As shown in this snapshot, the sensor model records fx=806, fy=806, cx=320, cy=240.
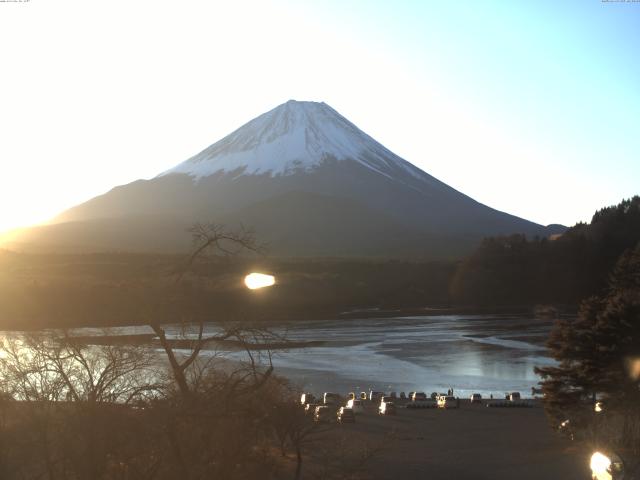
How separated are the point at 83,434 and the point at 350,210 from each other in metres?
127

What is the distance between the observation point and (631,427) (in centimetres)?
A: 1273

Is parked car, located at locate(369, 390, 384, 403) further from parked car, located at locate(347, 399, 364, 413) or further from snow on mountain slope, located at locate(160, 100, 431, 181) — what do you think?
snow on mountain slope, located at locate(160, 100, 431, 181)

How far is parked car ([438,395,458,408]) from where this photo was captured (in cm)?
2261

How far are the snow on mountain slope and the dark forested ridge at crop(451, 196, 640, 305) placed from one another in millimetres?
80025

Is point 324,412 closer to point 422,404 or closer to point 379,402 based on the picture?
point 422,404

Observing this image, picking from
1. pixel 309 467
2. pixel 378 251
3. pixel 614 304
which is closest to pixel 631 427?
pixel 614 304

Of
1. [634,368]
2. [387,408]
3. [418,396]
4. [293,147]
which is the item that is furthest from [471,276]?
[293,147]

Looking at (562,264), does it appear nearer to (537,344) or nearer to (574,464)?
(537,344)

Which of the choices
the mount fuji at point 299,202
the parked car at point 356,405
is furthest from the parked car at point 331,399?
the mount fuji at point 299,202

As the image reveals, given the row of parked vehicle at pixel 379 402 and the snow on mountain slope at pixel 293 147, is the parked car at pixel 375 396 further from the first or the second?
the snow on mountain slope at pixel 293 147

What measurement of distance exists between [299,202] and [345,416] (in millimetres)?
114655

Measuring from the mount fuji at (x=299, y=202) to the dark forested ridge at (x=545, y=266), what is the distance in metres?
27.2

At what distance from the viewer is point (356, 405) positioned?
71.8ft

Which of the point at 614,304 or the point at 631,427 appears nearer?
the point at 631,427
